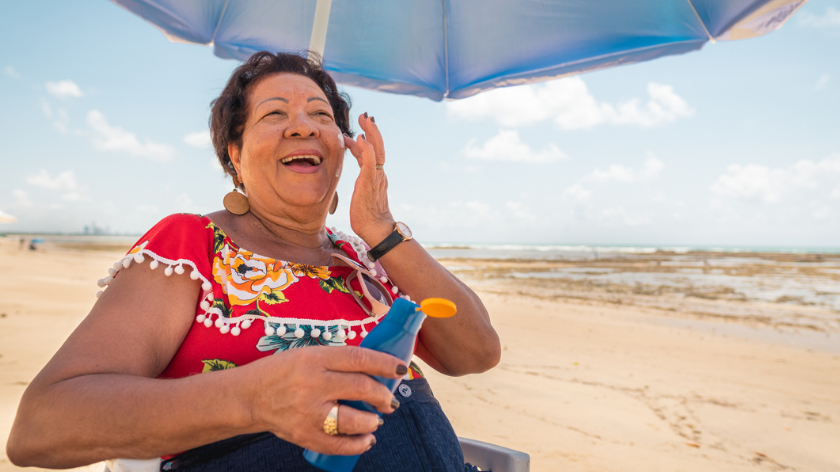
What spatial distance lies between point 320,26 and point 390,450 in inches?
81.6

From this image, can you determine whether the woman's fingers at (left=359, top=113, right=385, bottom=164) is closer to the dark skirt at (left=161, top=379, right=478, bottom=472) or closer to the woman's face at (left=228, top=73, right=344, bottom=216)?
the woman's face at (left=228, top=73, right=344, bottom=216)

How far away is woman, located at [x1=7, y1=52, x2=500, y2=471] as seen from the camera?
34.0 inches

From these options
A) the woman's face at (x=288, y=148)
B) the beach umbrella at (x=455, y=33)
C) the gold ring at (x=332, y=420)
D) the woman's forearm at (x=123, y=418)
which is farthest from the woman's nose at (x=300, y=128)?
the gold ring at (x=332, y=420)

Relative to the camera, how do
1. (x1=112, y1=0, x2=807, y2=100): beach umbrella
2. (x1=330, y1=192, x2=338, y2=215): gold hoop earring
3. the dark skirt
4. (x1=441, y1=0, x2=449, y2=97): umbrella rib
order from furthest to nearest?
1. (x1=441, y1=0, x2=449, y2=97): umbrella rib
2. (x1=112, y1=0, x2=807, y2=100): beach umbrella
3. (x1=330, y1=192, x2=338, y2=215): gold hoop earring
4. the dark skirt

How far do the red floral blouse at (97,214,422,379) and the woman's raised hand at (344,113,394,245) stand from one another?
0.71 ft

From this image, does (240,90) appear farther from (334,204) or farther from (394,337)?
(394,337)

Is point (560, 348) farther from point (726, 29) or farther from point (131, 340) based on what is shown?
point (131, 340)

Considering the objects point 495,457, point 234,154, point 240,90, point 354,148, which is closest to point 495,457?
point 495,457

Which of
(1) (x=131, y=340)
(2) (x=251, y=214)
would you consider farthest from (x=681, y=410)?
(1) (x=131, y=340)

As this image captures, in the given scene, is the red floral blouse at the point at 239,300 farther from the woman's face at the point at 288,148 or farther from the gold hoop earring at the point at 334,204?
the gold hoop earring at the point at 334,204

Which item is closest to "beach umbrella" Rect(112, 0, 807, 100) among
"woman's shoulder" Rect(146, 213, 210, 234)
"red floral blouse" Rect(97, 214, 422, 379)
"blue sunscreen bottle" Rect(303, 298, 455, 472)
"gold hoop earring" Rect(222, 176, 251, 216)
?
"gold hoop earring" Rect(222, 176, 251, 216)

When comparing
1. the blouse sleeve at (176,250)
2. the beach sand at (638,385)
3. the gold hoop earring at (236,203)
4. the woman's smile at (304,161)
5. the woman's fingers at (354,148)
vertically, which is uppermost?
the woman's fingers at (354,148)

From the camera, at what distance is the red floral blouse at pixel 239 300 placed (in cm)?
124

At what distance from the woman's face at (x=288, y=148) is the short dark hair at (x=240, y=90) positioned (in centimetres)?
5
